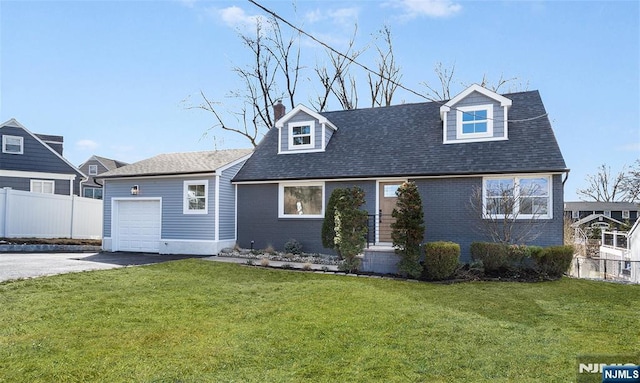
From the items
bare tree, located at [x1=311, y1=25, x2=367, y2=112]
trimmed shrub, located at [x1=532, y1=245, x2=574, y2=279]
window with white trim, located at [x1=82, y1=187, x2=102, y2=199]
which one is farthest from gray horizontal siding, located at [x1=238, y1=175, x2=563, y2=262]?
window with white trim, located at [x1=82, y1=187, x2=102, y2=199]

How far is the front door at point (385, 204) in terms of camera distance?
46.2 feet

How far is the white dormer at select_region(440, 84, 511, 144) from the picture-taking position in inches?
536

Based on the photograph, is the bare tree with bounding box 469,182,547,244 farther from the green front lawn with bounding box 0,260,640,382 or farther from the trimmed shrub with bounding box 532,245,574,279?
the green front lawn with bounding box 0,260,640,382

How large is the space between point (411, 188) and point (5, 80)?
1442 centimetres

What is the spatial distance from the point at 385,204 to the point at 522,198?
437cm

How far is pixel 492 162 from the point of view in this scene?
504 inches

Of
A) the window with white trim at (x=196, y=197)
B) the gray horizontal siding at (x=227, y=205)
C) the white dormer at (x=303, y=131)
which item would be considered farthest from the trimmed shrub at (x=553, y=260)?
the window with white trim at (x=196, y=197)

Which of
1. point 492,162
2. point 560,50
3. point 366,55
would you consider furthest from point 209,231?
point 366,55

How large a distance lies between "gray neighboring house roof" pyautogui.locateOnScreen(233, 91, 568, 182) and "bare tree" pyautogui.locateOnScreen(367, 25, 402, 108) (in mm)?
11621

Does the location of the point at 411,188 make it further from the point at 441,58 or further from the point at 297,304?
the point at 441,58

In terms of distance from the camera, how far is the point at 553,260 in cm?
1089

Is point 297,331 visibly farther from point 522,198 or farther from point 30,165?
point 30,165

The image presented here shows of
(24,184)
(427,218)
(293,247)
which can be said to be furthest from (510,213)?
(24,184)

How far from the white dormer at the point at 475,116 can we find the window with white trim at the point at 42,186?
2318 centimetres
